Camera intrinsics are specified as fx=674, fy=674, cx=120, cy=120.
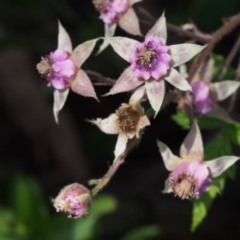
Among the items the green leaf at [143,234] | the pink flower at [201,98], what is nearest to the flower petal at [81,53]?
the pink flower at [201,98]

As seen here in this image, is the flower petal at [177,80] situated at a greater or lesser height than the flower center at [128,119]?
greater

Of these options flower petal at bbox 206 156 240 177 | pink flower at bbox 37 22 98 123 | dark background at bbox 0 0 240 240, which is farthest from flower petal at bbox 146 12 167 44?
dark background at bbox 0 0 240 240

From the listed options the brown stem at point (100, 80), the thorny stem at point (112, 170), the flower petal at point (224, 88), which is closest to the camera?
the thorny stem at point (112, 170)

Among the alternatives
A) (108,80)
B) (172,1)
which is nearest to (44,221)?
(108,80)

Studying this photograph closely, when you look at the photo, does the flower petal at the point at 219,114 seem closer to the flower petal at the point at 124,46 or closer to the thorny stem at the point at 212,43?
the thorny stem at the point at 212,43

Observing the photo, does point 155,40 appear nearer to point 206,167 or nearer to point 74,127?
point 206,167

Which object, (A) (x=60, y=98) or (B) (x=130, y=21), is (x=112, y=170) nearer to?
(A) (x=60, y=98)
